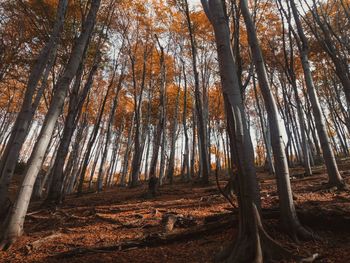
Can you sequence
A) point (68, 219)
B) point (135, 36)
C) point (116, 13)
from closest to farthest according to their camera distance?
1. point (68, 219)
2. point (116, 13)
3. point (135, 36)

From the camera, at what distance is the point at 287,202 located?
2684 mm

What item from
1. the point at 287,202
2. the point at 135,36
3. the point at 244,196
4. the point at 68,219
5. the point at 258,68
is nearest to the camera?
the point at 244,196

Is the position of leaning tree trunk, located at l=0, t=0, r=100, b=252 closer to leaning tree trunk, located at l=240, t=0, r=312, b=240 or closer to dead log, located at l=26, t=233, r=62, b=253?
dead log, located at l=26, t=233, r=62, b=253

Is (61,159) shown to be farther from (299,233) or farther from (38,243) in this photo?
(299,233)

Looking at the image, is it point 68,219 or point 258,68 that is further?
point 68,219

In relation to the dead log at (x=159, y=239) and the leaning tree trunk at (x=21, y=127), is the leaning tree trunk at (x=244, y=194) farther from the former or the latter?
the leaning tree trunk at (x=21, y=127)

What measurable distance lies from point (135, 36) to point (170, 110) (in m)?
8.98

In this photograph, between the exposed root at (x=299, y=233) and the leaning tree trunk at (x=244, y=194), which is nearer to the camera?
the leaning tree trunk at (x=244, y=194)

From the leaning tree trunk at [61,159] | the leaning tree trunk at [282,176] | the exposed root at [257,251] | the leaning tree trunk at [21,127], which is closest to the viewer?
the exposed root at [257,251]

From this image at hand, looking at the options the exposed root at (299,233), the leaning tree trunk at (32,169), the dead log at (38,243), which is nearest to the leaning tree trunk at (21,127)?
the leaning tree trunk at (32,169)

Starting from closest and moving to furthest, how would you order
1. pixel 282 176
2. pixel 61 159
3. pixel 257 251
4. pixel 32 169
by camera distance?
1. pixel 257 251
2. pixel 282 176
3. pixel 32 169
4. pixel 61 159

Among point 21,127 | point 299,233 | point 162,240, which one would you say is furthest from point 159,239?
point 21,127

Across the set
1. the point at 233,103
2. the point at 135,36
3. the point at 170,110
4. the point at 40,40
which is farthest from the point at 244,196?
the point at 170,110

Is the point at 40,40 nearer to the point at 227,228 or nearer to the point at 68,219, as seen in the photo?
the point at 68,219
